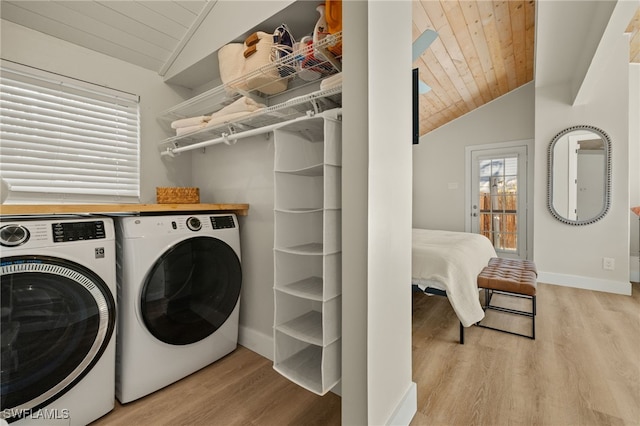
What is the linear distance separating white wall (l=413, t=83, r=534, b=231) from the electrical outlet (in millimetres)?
1656

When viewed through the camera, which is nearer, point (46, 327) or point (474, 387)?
point (46, 327)

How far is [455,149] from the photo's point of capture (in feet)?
15.5

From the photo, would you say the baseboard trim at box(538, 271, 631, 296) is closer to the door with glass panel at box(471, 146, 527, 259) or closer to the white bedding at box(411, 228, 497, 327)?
the door with glass panel at box(471, 146, 527, 259)

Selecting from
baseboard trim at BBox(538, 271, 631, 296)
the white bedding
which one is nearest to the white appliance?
the white bedding

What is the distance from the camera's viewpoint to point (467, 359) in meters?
1.81

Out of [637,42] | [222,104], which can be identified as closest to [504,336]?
[222,104]

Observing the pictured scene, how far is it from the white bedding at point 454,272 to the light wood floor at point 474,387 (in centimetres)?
27

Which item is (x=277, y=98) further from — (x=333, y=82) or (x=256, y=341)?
(x=256, y=341)

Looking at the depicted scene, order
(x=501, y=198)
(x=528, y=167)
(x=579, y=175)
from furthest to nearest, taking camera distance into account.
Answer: (x=501, y=198) → (x=528, y=167) → (x=579, y=175)

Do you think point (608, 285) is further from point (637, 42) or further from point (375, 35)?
point (375, 35)

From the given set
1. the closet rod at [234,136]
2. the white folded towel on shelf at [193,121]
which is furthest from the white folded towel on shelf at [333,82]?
the white folded towel on shelf at [193,121]

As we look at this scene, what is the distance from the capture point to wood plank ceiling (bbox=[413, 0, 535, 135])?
229 cm

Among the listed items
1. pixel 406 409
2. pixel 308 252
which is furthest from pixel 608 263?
pixel 308 252

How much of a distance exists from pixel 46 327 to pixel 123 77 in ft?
5.58
